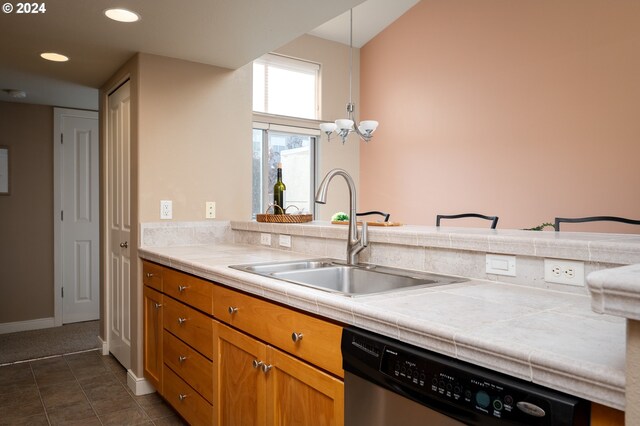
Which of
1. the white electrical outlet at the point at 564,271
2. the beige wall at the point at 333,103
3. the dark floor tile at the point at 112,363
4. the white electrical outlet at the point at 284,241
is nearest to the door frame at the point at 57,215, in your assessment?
the dark floor tile at the point at 112,363

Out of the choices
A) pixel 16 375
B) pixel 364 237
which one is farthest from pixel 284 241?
pixel 16 375

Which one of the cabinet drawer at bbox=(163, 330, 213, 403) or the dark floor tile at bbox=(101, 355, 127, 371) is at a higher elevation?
the cabinet drawer at bbox=(163, 330, 213, 403)

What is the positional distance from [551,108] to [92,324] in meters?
4.85

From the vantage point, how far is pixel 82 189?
4371 mm

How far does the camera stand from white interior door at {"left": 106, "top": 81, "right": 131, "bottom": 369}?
2.95 metres

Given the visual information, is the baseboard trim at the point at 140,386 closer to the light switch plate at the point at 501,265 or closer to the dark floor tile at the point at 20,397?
the dark floor tile at the point at 20,397

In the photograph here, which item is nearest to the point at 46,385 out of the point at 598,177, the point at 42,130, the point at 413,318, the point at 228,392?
the point at 228,392

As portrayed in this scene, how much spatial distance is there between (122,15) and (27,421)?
213 cm

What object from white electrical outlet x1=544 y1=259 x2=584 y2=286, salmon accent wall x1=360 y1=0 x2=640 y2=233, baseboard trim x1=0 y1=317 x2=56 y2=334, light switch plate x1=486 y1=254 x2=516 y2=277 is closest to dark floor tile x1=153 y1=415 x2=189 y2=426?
light switch plate x1=486 y1=254 x2=516 y2=277

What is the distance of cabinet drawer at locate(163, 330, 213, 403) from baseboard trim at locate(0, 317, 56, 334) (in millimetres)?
2489

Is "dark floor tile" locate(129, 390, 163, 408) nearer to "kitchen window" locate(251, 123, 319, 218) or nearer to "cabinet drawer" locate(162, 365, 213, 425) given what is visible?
"cabinet drawer" locate(162, 365, 213, 425)

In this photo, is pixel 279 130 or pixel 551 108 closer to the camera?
pixel 551 108

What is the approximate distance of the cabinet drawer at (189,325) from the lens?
1906 millimetres

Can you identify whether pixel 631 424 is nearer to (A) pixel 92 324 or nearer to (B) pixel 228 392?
(B) pixel 228 392
